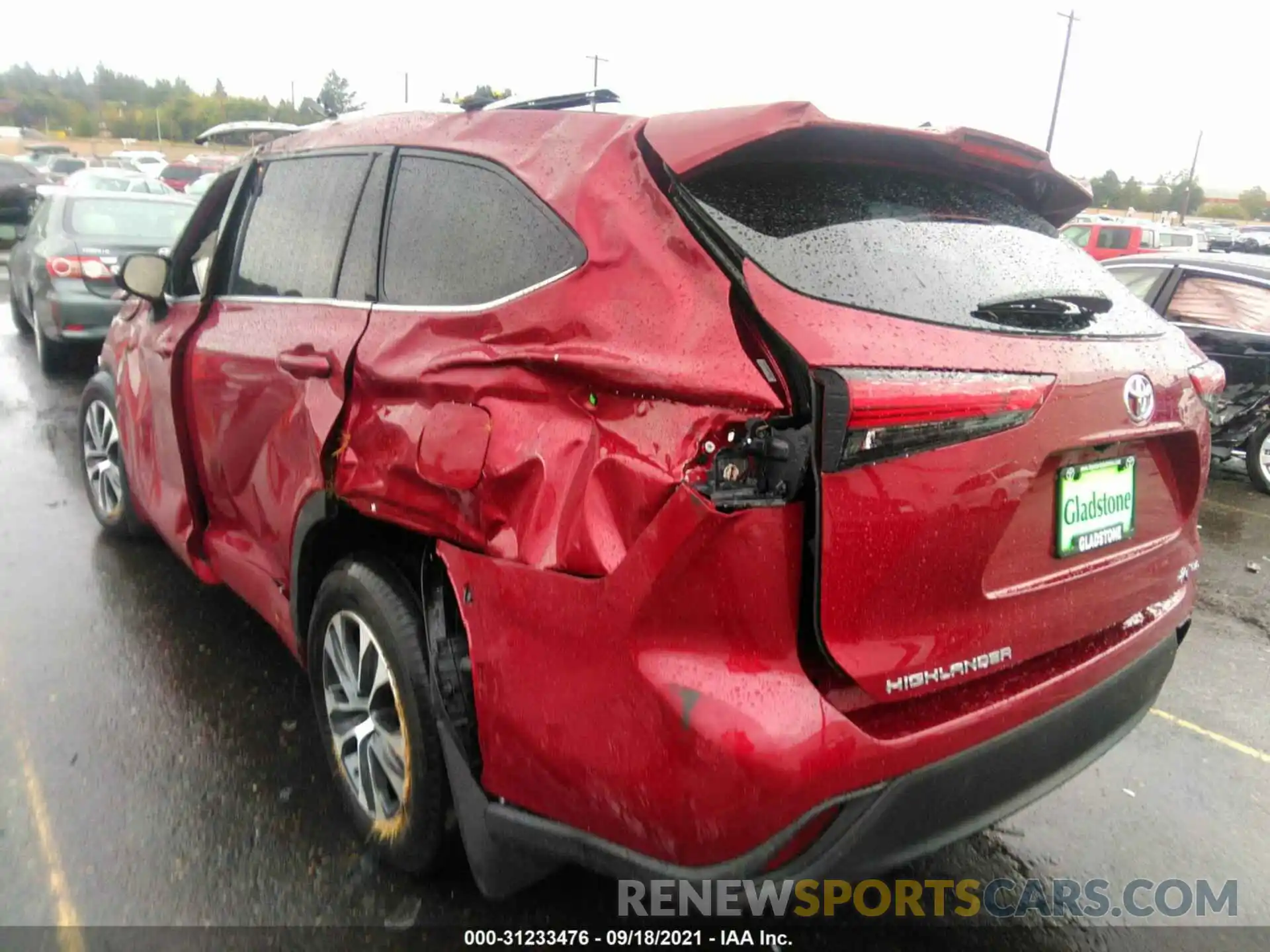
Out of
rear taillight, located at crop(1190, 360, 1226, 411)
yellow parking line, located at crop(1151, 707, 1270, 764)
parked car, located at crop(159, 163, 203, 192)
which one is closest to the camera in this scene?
rear taillight, located at crop(1190, 360, 1226, 411)

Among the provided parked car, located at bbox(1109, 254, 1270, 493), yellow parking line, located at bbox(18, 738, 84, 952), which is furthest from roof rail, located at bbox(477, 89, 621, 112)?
parked car, located at bbox(1109, 254, 1270, 493)

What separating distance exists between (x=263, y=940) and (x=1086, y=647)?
6.75ft

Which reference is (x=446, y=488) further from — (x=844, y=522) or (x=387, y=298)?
(x=844, y=522)

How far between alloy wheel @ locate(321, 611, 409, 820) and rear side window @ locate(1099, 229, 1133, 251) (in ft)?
65.2

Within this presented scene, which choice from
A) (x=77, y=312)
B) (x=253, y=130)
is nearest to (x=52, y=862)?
(x=253, y=130)

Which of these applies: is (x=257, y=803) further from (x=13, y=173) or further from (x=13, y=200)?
(x=13, y=173)

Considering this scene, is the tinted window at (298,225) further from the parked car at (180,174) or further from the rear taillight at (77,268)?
the parked car at (180,174)

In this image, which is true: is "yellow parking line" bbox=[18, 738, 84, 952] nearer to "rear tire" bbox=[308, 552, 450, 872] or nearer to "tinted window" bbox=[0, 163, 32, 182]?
"rear tire" bbox=[308, 552, 450, 872]

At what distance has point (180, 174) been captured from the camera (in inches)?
1270

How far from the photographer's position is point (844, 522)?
1.66 metres

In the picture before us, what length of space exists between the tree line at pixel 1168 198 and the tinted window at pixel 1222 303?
195ft

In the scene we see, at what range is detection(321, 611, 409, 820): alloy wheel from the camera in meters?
2.37

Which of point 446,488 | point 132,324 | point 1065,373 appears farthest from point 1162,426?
point 132,324

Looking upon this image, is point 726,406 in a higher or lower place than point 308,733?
higher
